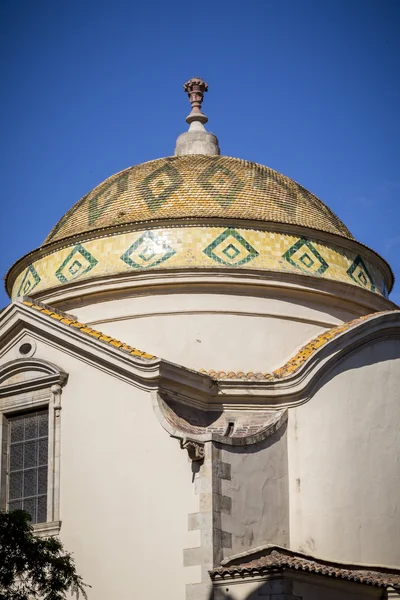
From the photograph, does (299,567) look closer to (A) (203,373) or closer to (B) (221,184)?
(A) (203,373)

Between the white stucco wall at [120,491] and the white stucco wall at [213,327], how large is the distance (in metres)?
2.26

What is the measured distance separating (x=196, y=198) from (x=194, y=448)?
260 inches

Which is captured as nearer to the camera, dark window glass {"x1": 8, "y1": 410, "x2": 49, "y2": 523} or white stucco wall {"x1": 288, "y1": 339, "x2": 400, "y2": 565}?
white stucco wall {"x1": 288, "y1": 339, "x2": 400, "y2": 565}

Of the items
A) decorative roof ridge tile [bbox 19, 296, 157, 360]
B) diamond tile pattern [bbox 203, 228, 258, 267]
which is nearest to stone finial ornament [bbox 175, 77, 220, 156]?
diamond tile pattern [bbox 203, 228, 258, 267]

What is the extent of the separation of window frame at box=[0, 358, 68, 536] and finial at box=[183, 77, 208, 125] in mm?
8655

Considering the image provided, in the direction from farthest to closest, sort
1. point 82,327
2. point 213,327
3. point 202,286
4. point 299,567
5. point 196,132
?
point 196,132, point 202,286, point 213,327, point 82,327, point 299,567

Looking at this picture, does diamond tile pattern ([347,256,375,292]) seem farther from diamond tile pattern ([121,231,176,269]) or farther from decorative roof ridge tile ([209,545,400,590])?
decorative roof ridge tile ([209,545,400,590])

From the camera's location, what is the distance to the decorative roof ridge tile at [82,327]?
1858 centimetres

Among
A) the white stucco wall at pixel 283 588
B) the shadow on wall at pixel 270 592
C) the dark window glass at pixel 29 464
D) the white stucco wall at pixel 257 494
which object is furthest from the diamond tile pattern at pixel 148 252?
the shadow on wall at pixel 270 592

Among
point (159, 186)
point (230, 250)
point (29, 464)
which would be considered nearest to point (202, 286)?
point (230, 250)

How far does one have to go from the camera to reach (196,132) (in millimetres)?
25594

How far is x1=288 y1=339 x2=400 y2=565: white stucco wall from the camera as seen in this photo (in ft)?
61.4

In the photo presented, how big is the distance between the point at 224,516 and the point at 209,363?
4.15 meters

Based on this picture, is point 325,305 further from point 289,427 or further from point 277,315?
point 289,427
